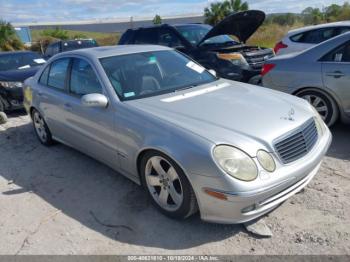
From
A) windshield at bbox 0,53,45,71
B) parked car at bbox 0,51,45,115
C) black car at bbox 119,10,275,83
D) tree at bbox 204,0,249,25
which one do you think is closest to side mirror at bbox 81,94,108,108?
black car at bbox 119,10,275,83

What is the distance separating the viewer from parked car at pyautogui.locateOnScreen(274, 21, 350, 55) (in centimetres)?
778

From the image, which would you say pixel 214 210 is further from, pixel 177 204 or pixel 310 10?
pixel 310 10

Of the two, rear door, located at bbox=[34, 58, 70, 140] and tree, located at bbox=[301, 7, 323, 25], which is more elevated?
rear door, located at bbox=[34, 58, 70, 140]

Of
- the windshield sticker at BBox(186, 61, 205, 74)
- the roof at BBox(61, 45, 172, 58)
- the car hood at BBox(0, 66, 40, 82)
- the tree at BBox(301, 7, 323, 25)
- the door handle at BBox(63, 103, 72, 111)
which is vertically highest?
the roof at BBox(61, 45, 172, 58)

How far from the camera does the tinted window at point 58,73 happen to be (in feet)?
14.8

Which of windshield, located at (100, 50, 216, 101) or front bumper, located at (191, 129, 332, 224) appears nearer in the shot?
front bumper, located at (191, 129, 332, 224)

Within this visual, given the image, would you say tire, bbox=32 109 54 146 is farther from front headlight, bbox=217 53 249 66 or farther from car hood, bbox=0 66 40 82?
front headlight, bbox=217 53 249 66

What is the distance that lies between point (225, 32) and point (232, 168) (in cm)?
584

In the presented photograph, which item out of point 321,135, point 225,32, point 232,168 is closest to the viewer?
point 232,168

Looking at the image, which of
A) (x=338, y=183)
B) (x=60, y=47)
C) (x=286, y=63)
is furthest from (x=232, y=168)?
(x=60, y=47)

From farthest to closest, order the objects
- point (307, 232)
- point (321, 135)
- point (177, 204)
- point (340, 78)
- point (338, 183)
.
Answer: point (340, 78), point (338, 183), point (321, 135), point (177, 204), point (307, 232)

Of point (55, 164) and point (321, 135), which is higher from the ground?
point (321, 135)

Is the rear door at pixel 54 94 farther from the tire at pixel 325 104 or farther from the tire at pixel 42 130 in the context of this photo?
the tire at pixel 325 104

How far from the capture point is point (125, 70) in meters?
3.85
